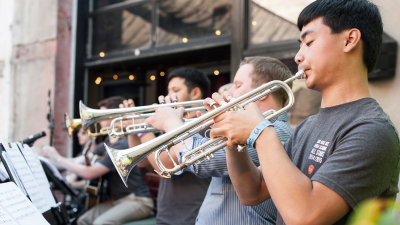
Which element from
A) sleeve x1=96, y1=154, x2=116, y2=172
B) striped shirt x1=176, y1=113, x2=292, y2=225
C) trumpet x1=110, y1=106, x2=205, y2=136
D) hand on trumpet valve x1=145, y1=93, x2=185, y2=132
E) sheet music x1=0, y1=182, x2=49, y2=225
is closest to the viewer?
sheet music x1=0, y1=182, x2=49, y2=225

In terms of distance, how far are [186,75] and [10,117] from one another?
15.2 feet

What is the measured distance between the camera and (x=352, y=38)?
3.94 ft

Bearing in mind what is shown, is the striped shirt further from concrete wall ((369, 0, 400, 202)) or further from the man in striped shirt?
concrete wall ((369, 0, 400, 202))

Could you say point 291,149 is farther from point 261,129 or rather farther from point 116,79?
point 116,79

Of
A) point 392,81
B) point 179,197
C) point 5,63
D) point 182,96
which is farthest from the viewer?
point 5,63

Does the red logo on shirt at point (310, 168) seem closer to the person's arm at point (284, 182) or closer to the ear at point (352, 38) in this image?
the person's arm at point (284, 182)

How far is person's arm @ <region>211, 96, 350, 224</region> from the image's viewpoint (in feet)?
3.25

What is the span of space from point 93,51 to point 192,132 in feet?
16.4

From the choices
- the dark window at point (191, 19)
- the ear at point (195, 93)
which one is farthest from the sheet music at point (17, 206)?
the dark window at point (191, 19)

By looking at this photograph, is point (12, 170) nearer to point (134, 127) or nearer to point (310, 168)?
point (134, 127)

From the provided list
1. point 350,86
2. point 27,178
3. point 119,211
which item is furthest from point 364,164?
point 119,211

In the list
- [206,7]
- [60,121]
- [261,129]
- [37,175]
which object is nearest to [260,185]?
[261,129]

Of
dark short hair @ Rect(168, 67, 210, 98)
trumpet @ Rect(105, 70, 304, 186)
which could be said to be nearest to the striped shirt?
trumpet @ Rect(105, 70, 304, 186)

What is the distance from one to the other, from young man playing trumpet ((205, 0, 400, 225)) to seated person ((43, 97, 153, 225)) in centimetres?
236
